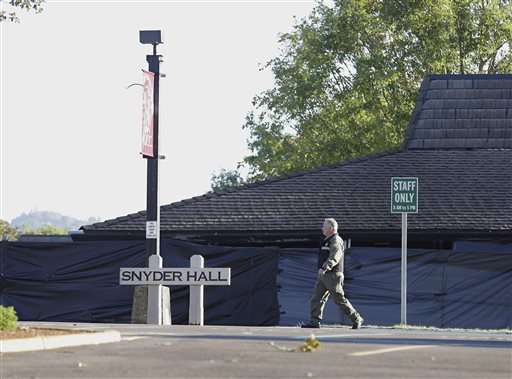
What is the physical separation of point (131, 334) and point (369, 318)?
1112cm

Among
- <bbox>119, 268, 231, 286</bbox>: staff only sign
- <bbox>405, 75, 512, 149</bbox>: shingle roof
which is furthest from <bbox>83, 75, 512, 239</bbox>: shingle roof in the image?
<bbox>119, 268, 231, 286</bbox>: staff only sign

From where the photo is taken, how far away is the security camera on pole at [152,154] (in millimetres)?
26531

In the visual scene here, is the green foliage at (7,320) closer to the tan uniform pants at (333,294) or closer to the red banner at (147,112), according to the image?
the tan uniform pants at (333,294)

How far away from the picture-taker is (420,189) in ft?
114

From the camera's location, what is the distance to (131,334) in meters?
18.6

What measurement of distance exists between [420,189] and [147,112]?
1018cm

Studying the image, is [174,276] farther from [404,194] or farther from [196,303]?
[404,194]

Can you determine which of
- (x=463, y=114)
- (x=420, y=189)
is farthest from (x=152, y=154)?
(x=463, y=114)

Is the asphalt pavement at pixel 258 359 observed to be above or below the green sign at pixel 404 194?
below

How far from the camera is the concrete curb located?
Answer: 14.7 metres

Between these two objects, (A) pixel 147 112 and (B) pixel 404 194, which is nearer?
(B) pixel 404 194

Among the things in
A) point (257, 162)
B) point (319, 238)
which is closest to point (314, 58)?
point (257, 162)

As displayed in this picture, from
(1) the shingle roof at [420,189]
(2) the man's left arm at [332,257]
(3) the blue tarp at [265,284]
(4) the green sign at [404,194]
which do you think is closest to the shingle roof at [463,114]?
(1) the shingle roof at [420,189]

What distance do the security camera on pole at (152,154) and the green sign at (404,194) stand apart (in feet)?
15.0
